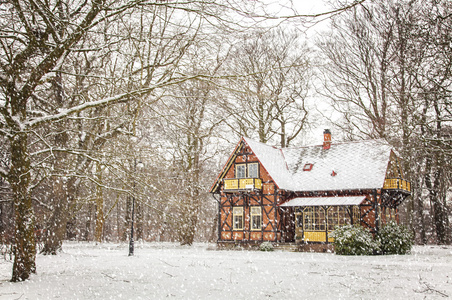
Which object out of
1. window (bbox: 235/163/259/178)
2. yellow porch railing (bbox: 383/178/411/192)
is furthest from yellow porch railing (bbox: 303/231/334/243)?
window (bbox: 235/163/259/178)

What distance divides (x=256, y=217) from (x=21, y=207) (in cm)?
1744

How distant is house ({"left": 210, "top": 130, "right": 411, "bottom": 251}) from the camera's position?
2198 centimetres

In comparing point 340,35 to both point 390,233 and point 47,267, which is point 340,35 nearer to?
point 390,233

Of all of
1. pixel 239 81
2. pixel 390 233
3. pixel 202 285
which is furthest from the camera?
pixel 390 233

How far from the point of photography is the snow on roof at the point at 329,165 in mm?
22469

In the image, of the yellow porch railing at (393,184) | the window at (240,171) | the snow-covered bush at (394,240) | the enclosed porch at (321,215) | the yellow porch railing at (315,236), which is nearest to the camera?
the snow-covered bush at (394,240)

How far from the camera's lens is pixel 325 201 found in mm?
22016

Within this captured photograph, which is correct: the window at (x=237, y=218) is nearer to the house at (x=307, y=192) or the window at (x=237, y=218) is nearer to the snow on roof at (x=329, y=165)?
the house at (x=307, y=192)

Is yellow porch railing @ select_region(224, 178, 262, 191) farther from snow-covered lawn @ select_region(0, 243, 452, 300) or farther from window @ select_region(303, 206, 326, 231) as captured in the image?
snow-covered lawn @ select_region(0, 243, 452, 300)

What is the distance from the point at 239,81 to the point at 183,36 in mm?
1546

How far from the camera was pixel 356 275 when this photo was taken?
1094cm

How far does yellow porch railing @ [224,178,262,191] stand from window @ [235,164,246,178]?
0.79 meters

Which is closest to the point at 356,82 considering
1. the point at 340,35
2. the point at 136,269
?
the point at 340,35

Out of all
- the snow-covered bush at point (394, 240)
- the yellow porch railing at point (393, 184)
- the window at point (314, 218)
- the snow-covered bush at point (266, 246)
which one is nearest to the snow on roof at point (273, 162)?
the window at point (314, 218)
